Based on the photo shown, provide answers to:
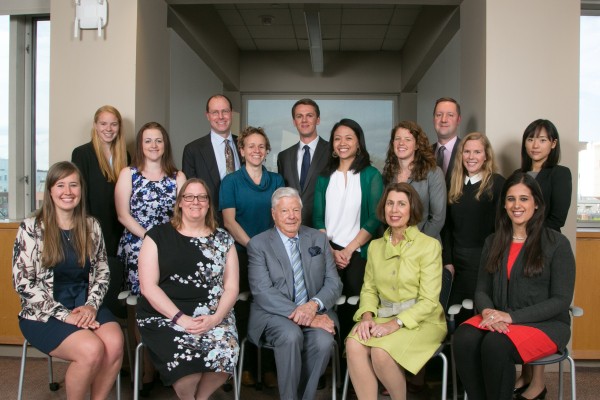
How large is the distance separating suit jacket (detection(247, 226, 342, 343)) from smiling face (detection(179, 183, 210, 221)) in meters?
0.37

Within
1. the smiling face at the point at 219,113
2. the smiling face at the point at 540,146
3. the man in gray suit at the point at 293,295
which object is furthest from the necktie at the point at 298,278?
the smiling face at the point at 540,146

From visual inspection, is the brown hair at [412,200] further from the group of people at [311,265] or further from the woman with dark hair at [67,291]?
the woman with dark hair at [67,291]

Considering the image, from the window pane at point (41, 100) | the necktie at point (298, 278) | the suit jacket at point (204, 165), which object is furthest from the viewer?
the window pane at point (41, 100)

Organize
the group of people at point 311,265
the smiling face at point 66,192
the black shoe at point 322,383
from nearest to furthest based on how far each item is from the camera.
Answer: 1. the group of people at point 311,265
2. the smiling face at point 66,192
3. the black shoe at point 322,383

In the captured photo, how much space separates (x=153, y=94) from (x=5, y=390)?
7.57 ft

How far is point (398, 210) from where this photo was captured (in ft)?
9.30

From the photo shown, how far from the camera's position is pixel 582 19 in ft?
15.3

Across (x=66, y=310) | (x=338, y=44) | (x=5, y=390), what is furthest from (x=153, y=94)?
(x=338, y=44)

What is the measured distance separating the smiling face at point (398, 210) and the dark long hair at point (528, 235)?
477 mm

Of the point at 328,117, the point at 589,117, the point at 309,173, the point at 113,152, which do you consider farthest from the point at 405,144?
the point at 328,117

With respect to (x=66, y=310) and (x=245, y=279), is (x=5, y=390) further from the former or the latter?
(x=245, y=279)

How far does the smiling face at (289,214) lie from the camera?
2930 millimetres

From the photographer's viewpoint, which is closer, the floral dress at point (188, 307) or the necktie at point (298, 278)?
the floral dress at point (188, 307)

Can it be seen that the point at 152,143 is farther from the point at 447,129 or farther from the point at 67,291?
the point at 447,129
